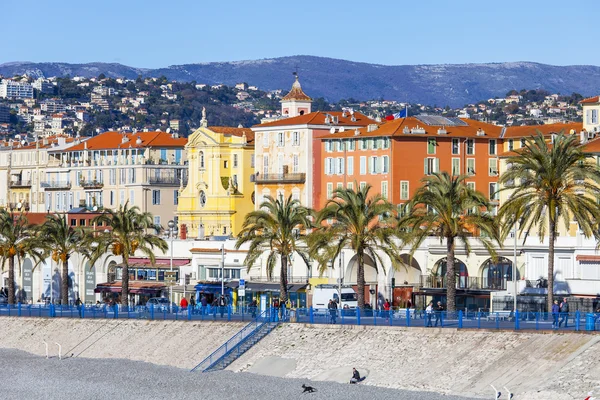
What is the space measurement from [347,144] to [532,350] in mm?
54635

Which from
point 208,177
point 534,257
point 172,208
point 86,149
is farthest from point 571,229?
point 86,149

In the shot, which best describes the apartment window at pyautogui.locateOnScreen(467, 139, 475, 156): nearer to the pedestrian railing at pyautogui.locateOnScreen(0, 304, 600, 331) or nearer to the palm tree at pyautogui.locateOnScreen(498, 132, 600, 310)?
the pedestrian railing at pyautogui.locateOnScreen(0, 304, 600, 331)

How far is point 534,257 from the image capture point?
320ft

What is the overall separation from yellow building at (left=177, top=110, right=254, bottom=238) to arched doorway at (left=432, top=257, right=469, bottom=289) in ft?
109

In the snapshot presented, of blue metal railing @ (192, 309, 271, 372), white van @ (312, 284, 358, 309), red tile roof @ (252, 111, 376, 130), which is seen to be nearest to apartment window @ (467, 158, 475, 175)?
red tile roof @ (252, 111, 376, 130)

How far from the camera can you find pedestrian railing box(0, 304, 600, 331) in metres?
72.0

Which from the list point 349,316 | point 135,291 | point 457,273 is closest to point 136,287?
point 135,291

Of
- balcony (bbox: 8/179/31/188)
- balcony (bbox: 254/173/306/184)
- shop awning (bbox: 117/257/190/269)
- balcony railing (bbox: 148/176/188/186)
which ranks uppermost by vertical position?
balcony (bbox: 254/173/306/184)

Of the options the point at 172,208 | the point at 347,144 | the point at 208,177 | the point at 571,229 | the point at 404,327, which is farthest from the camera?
the point at 172,208

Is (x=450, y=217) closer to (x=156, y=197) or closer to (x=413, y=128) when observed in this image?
(x=413, y=128)

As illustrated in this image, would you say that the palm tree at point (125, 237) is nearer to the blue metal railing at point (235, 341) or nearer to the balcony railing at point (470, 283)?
the balcony railing at point (470, 283)

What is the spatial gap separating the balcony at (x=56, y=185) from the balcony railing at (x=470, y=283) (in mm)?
61771

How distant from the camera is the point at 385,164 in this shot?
11838 centimetres

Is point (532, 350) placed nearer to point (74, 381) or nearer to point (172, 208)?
point (74, 381)
